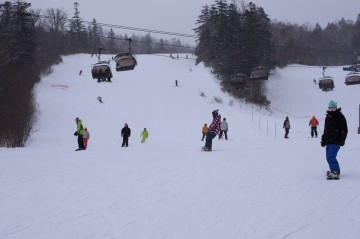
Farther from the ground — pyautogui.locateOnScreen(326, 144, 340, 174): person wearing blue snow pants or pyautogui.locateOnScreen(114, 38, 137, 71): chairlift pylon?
pyautogui.locateOnScreen(114, 38, 137, 71): chairlift pylon

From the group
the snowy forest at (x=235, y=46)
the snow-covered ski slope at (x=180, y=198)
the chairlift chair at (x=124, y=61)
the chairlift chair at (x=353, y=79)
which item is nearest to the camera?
the snow-covered ski slope at (x=180, y=198)

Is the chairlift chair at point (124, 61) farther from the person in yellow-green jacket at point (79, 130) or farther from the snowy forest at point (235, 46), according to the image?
the snowy forest at point (235, 46)

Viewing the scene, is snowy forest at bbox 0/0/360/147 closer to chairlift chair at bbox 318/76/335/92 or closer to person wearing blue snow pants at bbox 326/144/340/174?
→ chairlift chair at bbox 318/76/335/92

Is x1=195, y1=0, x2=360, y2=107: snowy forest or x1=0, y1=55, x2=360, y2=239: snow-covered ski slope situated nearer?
x1=0, y1=55, x2=360, y2=239: snow-covered ski slope

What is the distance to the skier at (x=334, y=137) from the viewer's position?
8102mm

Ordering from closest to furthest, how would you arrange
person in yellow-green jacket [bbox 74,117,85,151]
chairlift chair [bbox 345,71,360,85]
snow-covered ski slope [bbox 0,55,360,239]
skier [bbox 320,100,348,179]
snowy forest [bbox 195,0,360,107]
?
snow-covered ski slope [bbox 0,55,360,239] → skier [bbox 320,100,348,179] → person in yellow-green jacket [bbox 74,117,85,151] → chairlift chair [bbox 345,71,360,85] → snowy forest [bbox 195,0,360,107]

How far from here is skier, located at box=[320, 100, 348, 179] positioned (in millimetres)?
8102

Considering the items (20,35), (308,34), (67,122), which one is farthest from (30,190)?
(308,34)

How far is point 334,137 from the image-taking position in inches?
322

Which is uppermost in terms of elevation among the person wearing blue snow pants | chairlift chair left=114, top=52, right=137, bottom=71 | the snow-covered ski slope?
chairlift chair left=114, top=52, right=137, bottom=71

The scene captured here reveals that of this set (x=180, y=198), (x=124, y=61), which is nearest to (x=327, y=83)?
(x=124, y=61)

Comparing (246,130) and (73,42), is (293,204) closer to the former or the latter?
(246,130)

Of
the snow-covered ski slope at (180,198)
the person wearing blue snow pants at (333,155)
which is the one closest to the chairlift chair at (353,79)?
the snow-covered ski slope at (180,198)

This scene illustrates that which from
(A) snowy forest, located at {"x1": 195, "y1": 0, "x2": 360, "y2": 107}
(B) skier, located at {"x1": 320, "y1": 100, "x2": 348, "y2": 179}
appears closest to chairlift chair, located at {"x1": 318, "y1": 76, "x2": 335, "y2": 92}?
(A) snowy forest, located at {"x1": 195, "y1": 0, "x2": 360, "y2": 107}
